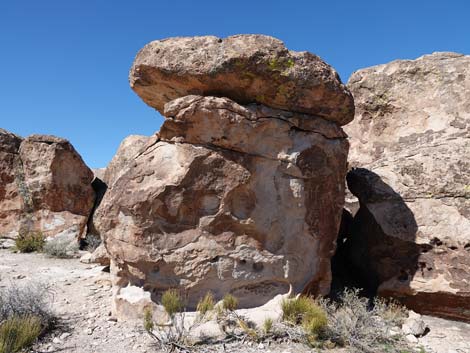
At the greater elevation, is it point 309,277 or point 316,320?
point 309,277

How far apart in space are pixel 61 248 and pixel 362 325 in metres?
7.09

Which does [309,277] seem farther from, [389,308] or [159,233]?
[159,233]

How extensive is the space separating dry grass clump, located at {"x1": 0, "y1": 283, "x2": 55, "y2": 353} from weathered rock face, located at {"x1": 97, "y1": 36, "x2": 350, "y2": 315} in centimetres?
86

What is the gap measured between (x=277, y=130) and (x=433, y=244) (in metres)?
2.51

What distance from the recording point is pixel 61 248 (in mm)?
9156

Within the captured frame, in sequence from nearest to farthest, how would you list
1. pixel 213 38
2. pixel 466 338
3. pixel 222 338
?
1. pixel 222 338
2. pixel 466 338
3. pixel 213 38

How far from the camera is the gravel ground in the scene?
3969mm

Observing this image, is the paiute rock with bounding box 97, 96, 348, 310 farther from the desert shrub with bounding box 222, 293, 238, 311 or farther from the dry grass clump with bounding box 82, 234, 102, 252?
the dry grass clump with bounding box 82, 234, 102, 252

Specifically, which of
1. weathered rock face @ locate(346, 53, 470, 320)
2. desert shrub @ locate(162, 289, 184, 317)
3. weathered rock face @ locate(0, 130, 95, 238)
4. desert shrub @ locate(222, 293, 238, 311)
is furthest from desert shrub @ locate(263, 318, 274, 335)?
weathered rock face @ locate(0, 130, 95, 238)

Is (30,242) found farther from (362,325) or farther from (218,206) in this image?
(362,325)

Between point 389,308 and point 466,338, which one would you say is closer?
point 466,338

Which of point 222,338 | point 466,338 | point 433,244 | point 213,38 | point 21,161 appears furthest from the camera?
point 21,161

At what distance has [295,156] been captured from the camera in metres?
5.00

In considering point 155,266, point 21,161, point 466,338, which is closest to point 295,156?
point 155,266
